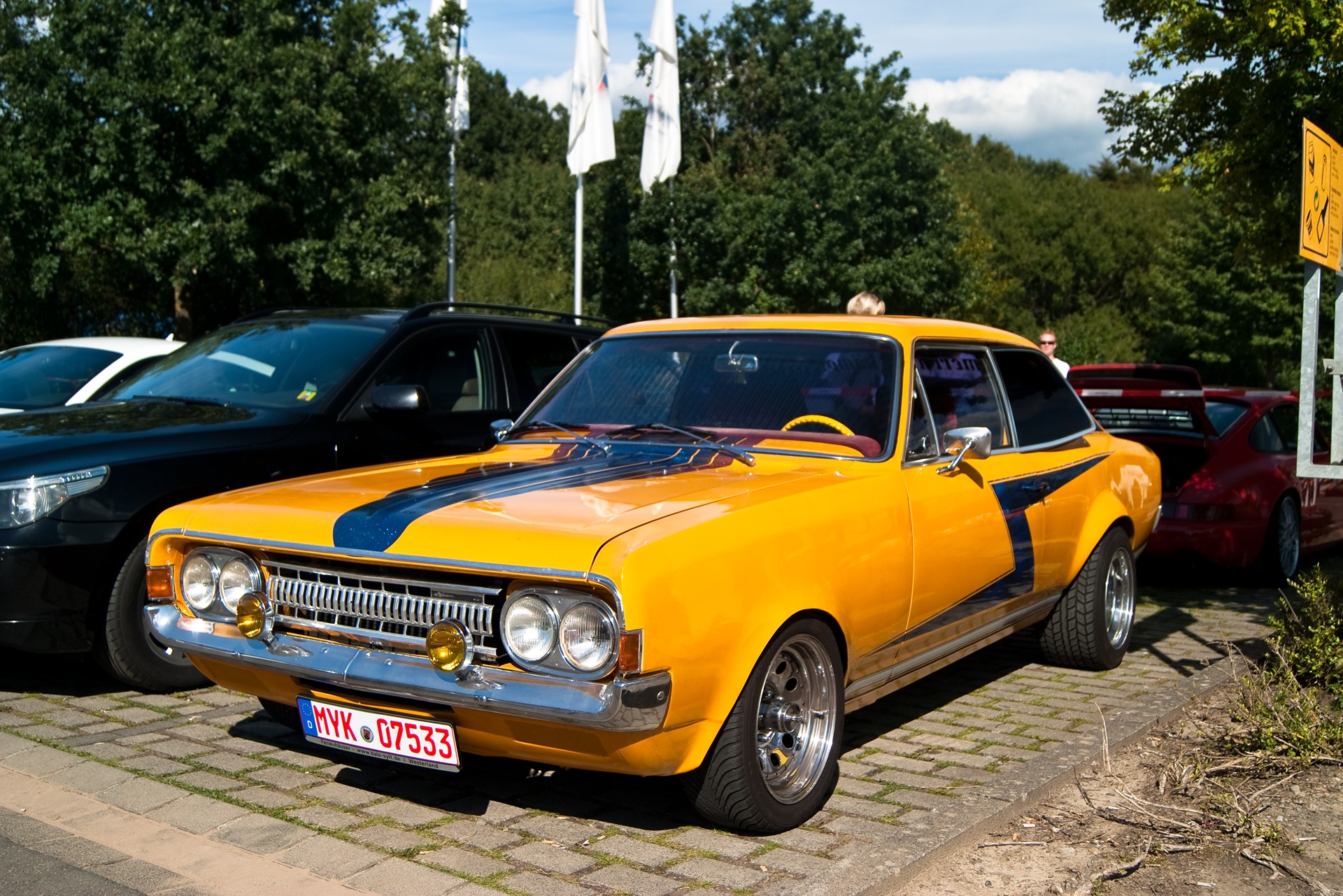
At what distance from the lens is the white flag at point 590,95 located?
23.5 m

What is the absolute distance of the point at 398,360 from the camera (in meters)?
6.98

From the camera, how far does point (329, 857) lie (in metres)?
3.83

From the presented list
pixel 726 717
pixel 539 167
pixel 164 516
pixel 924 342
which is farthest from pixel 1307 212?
pixel 539 167

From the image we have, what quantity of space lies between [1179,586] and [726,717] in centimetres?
686

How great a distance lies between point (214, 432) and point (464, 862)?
3017 millimetres

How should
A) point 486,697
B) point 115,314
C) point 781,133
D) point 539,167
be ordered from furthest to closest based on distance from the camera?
point 539,167 < point 781,133 < point 115,314 < point 486,697

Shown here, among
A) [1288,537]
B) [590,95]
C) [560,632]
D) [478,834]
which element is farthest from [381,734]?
[590,95]

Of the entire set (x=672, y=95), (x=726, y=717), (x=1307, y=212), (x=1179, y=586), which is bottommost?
(x=1179, y=586)

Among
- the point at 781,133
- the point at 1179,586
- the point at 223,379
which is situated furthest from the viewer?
the point at 781,133

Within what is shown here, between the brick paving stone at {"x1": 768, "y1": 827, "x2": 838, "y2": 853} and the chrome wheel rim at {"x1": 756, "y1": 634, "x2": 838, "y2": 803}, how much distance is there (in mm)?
105

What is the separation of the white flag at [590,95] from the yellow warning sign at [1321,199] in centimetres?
1920

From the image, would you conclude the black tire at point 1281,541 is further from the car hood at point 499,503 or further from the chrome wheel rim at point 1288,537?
the car hood at point 499,503

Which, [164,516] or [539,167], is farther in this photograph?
[539,167]

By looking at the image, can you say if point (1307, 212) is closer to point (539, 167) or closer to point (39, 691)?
point (39, 691)
